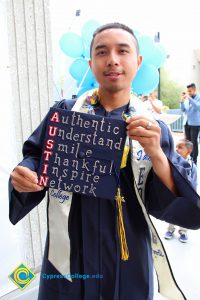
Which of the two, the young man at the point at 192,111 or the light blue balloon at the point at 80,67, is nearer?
the light blue balloon at the point at 80,67

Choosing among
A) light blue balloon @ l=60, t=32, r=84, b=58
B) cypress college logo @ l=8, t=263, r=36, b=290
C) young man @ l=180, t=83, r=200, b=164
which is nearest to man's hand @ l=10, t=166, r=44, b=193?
cypress college logo @ l=8, t=263, r=36, b=290

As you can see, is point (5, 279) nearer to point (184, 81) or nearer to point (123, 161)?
point (123, 161)

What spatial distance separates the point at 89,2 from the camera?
357cm

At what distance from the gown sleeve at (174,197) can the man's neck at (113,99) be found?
133 millimetres

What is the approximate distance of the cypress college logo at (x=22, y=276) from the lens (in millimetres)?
1378

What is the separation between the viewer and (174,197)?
667mm

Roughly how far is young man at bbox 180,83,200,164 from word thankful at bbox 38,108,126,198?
4.11m

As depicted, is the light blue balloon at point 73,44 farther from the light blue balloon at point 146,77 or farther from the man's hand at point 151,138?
the man's hand at point 151,138

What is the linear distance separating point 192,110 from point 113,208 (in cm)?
424

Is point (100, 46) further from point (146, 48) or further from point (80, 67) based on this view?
point (80, 67)

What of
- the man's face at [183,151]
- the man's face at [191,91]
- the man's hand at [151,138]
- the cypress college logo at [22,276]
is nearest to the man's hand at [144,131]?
the man's hand at [151,138]

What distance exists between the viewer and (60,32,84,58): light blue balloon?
2.31 metres

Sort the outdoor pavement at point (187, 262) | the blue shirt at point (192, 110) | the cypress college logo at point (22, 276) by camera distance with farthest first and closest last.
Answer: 1. the blue shirt at point (192, 110)
2. the outdoor pavement at point (187, 262)
3. the cypress college logo at point (22, 276)

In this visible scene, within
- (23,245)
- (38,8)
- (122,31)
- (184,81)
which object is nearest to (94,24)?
(38,8)
